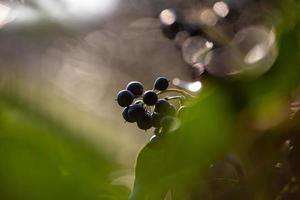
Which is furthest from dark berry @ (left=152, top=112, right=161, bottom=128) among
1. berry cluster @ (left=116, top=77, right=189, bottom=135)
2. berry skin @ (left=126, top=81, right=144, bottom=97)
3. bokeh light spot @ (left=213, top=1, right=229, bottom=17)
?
bokeh light spot @ (left=213, top=1, right=229, bottom=17)

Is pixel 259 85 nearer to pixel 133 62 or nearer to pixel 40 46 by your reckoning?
pixel 133 62

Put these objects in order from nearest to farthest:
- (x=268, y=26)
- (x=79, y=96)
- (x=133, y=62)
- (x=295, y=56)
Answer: (x=295, y=56), (x=268, y=26), (x=79, y=96), (x=133, y=62)

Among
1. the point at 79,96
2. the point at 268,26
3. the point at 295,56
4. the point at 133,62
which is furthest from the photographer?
the point at 133,62

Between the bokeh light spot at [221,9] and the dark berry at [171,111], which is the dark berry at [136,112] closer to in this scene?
the dark berry at [171,111]

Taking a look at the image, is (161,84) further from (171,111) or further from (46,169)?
(46,169)

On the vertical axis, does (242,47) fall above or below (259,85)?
above

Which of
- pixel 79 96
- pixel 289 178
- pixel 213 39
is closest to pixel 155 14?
pixel 79 96

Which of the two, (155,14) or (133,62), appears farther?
(133,62)
